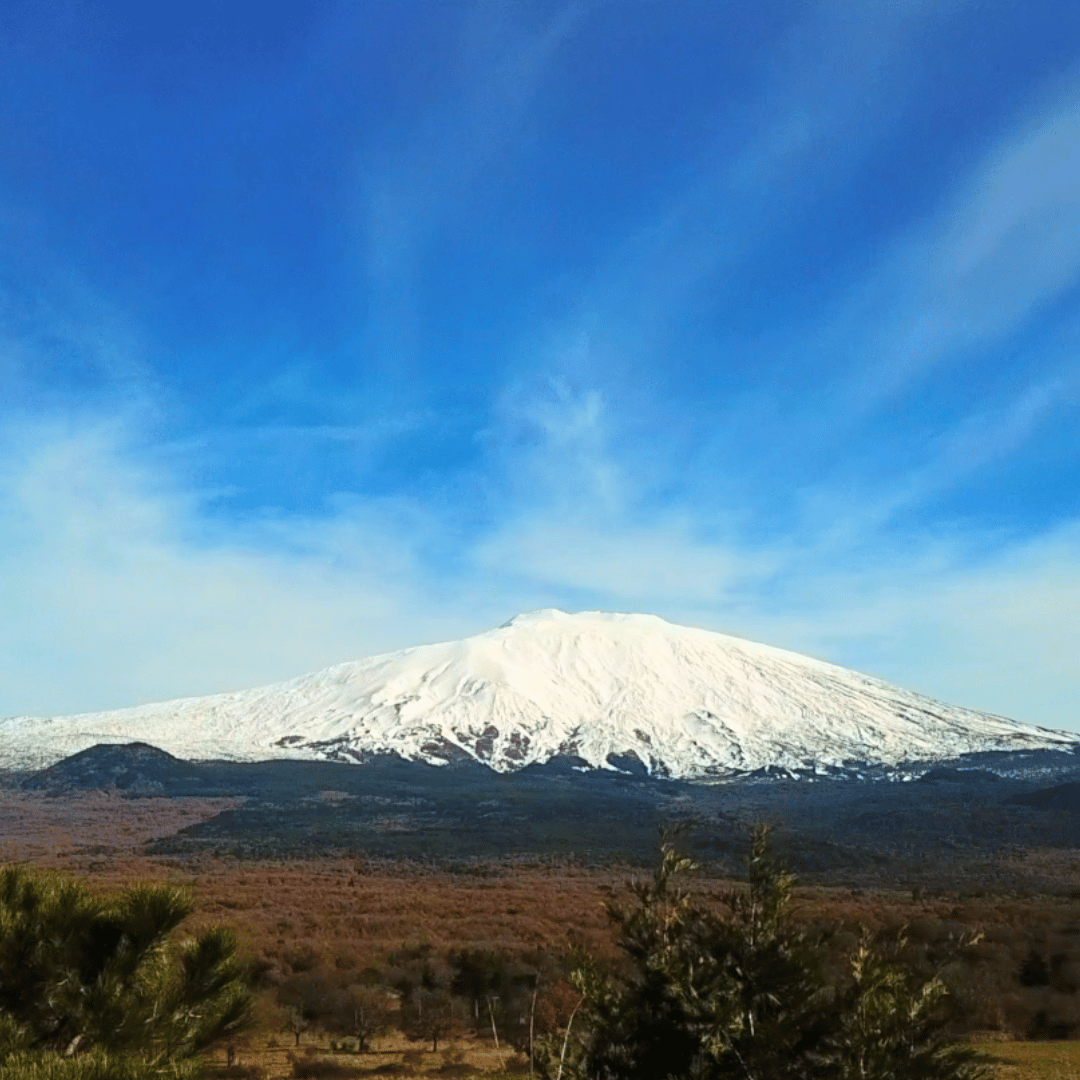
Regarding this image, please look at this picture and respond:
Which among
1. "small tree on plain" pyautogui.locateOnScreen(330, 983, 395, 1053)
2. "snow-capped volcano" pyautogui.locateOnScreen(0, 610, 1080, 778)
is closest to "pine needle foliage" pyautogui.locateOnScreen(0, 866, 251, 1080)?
"small tree on plain" pyautogui.locateOnScreen(330, 983, 395, 1053)

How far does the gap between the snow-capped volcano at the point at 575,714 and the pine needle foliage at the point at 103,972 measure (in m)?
99.5

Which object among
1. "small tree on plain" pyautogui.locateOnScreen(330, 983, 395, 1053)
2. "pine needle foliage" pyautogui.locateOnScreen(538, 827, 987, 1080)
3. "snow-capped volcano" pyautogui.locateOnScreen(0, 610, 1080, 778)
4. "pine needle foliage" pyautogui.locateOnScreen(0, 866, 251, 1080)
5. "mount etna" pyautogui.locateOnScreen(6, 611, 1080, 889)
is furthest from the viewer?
"snow-capped volcano" pyautogui.locateOnScreen(0, 610, 1080, 778)

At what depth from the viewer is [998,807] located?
6612 centimetres

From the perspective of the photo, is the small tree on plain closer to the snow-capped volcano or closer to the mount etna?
the mount etna

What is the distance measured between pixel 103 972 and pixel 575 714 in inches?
4992

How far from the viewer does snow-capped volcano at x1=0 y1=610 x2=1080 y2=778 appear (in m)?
109

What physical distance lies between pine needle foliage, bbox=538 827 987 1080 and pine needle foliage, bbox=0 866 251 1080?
2726mm

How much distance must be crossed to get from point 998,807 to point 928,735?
159 ft

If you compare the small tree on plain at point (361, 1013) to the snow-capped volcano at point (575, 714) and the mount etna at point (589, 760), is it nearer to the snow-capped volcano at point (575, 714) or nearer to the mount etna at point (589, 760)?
the mount etna at point (589, 760)

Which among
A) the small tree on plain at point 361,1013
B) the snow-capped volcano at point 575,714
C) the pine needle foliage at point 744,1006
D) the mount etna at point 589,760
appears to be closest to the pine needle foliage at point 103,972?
the pine needle foliage at point 744,1006

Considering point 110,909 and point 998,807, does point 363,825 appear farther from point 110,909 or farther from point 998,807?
point 110,909

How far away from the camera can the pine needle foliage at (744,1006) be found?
3.85 meters

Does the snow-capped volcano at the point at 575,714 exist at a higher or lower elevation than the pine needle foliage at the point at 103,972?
higher

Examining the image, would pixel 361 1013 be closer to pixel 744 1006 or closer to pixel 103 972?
pixel 103 972
